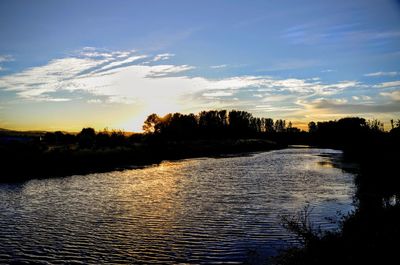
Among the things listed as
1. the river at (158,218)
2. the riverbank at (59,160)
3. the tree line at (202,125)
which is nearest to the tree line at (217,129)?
the tree line at (202,125)

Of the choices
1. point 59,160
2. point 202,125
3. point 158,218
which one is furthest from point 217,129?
point 158,218

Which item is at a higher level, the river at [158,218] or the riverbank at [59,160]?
the riverbank at [59,160]

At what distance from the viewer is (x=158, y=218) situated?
67.7 ft

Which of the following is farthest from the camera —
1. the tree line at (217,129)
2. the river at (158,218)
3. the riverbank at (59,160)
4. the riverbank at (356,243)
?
the tree line at (217,129)

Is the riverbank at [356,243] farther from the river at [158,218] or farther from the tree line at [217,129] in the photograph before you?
the tree line at [217,129]

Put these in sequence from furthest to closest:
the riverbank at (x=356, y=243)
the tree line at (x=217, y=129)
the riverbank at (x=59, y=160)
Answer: the tree line at (x=217, y=129) < the riverbank at (x=59, y=160) < the riverbank at (x=356, y=243)

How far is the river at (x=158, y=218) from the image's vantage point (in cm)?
1484

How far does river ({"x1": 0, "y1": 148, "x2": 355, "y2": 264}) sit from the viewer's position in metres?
14.8

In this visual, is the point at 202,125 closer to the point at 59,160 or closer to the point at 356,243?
the point at 59,160

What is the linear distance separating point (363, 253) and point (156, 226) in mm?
11569

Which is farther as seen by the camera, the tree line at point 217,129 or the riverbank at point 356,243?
the tree line at point 217,129

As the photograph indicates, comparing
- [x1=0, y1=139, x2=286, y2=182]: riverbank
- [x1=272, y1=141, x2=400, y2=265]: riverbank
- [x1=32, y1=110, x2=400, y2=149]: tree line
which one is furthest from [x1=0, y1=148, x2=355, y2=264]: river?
[x1=32, y1=110, x2=400, y2=149]: tree line

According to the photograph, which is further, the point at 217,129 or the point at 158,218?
the point at 217,129

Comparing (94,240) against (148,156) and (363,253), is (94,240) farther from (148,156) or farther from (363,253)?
(148,156)
